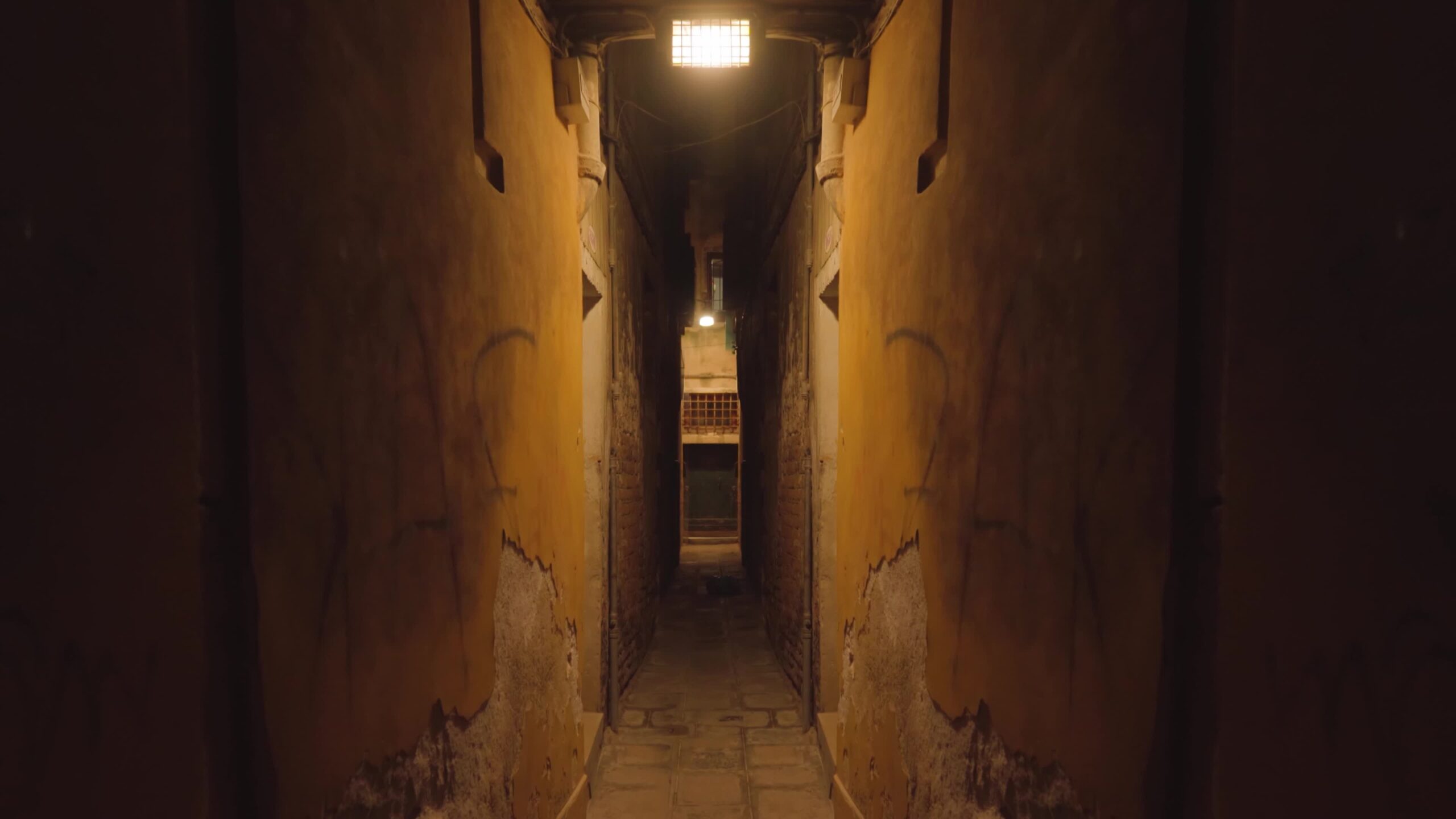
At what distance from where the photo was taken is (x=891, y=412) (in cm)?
277

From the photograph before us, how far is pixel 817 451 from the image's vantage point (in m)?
4.97

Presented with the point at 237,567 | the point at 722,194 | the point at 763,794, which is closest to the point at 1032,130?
the point at 237,567

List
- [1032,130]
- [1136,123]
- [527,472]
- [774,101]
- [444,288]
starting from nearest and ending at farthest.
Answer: [1136,123]
[1032,130]
[444,288]
[527,472]
[774,101]

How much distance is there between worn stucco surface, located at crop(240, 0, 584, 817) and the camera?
1214 mm

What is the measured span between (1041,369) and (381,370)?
1.61m

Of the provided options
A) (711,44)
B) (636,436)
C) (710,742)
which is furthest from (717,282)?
(710,742)

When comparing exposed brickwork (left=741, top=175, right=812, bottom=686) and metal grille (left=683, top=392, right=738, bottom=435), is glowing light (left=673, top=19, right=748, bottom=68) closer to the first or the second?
exposed brickwork (left=741, top=175, right=812, bottom=686)

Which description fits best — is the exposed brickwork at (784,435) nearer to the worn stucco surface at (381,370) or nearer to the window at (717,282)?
the worn stucco surface at (381,370)

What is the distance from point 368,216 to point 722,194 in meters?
11.4

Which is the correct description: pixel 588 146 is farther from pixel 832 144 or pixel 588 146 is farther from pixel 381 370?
pixel 381 370

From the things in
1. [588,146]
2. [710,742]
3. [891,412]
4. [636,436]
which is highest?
[588,146]

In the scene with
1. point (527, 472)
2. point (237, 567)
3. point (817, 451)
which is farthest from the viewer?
point (817, 451)

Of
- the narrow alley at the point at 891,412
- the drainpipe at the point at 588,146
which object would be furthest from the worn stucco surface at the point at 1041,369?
the drainpipe at the point at 588,146

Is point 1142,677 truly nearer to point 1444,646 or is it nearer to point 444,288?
point 1444,646
